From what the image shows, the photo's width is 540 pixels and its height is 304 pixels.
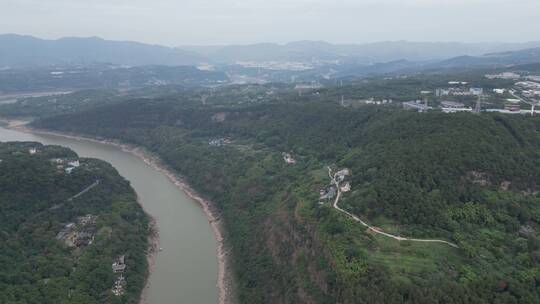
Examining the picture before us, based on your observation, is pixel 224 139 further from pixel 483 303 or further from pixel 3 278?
pixel 483 303

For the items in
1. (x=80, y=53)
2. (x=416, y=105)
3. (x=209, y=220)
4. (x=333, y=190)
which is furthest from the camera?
Result: (x=80, y=53)

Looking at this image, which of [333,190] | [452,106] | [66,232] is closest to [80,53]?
[452,106]

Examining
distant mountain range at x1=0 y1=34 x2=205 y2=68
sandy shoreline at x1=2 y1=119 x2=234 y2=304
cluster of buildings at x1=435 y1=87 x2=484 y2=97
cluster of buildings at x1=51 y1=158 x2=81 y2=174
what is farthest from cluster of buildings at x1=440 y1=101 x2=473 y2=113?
distant mountain range at x1=0 y1=34 x2=205 y2=68

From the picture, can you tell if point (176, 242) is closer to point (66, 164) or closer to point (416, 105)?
point (66, 164)

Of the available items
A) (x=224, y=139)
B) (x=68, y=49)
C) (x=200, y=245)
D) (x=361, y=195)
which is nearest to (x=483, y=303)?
(x=361, y=195)

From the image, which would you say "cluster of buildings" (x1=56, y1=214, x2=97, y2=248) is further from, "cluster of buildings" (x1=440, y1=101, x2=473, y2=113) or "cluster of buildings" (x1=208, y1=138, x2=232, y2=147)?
"cluster of buildings" (x1=440, y1=101, x2=473, y2=113)
